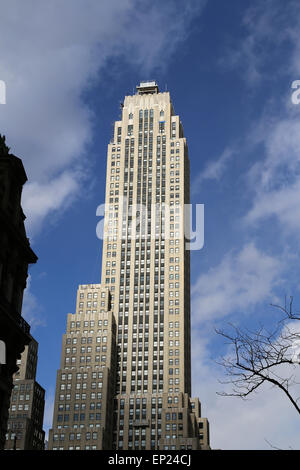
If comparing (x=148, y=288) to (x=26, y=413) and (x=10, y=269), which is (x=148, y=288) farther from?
(x=10, y=269)

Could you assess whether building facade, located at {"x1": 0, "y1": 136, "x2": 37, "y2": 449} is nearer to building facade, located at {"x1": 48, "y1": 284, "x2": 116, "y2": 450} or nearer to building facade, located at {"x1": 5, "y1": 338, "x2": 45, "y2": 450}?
building facade, located at {"x1": 48, "y1": 284, "x2": 116, "y2": 450}

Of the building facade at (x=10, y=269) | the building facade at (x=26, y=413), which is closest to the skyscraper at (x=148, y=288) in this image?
the building facade at (x=26, y=413)

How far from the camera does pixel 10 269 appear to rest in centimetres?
4006

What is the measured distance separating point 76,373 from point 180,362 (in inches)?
1100

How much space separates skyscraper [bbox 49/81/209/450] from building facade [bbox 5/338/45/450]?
55.6 ft

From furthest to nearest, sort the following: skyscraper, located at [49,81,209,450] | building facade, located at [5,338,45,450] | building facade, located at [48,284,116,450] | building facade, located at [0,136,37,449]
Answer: building facade, located at [5,338,45,450], skyscraper, located at [49,81,209,450], building facade, located at [48,284,116,450], building facade, located at [0,136,37,449]

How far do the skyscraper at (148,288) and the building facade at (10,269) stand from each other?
118m

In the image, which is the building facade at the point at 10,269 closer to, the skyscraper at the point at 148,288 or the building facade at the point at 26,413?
the skyscraper at the point at 148,288

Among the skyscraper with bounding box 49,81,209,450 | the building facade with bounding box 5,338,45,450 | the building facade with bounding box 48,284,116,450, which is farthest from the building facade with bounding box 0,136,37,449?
the building facade with bounding box 5,338,45,450

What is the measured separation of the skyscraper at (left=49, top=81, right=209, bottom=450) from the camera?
15962 cm

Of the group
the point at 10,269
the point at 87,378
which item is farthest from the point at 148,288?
the point at 10,269

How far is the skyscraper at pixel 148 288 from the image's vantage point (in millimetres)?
159625
